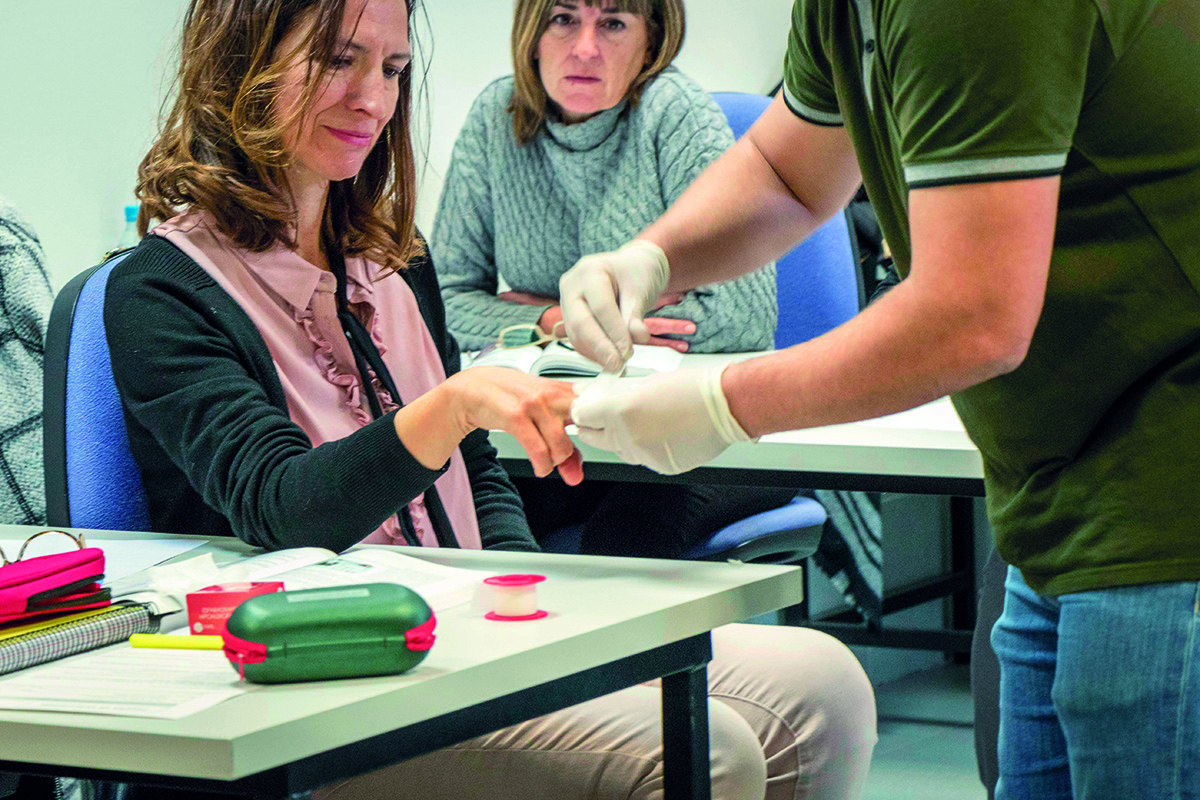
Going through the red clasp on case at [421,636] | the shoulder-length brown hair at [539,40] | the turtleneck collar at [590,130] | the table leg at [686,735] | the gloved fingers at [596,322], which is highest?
the shoulder-length brown hair at [539,40]

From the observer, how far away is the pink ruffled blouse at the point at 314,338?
4.27 ft

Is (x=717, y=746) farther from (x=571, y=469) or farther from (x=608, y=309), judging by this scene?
(x=608, y=309)

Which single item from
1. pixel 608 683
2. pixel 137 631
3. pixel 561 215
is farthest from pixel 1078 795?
pixel 561 215

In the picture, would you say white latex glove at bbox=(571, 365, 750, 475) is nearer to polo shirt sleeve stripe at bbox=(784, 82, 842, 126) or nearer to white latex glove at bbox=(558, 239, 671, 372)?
white latex glove at bbox=(558, 239, 671, 372)

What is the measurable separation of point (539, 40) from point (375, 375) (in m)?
Answer: 1.22

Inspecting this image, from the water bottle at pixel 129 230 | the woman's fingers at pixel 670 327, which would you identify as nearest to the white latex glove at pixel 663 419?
the woman's fingers at pixel 670 327

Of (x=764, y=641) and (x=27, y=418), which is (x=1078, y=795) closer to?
(x=764, y=641)

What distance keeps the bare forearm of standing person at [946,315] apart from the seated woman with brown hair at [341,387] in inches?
12.1

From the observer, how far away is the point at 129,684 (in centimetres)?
76

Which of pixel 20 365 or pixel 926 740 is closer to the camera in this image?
pixel 20 365

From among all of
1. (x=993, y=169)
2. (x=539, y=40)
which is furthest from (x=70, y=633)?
(x=539, y=40)

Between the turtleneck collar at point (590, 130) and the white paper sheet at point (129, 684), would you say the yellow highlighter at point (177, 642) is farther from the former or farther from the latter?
the turtleneck collar at point (590, 130)

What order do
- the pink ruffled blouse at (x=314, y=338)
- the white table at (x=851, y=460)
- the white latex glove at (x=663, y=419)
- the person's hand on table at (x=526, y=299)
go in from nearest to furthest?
the white latex glove at (x=663, y=419) → the pink ruffled blouse at (x=314, y=338) → the white table at (x=851, y=460) → the person's hand on table at (x=526, y=299)

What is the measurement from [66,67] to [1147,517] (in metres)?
2.18
